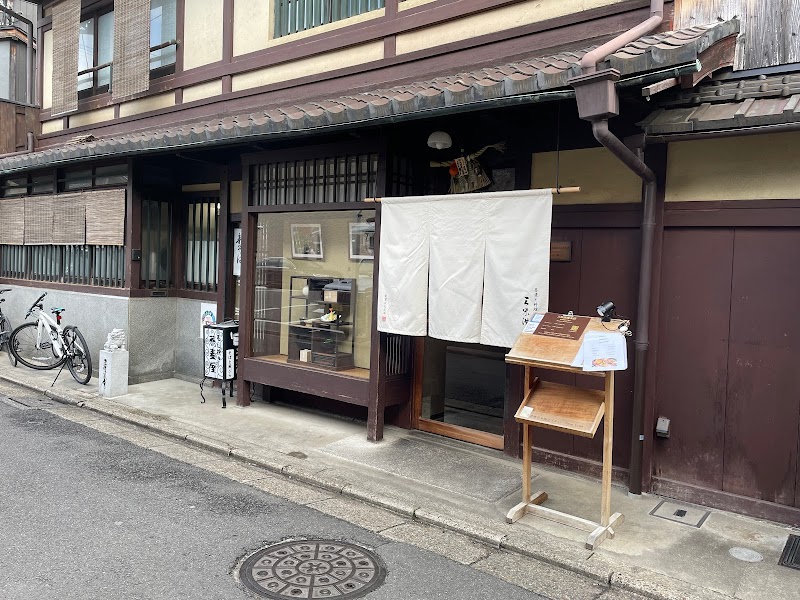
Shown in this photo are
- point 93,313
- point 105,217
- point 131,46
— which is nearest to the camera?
point 105,217

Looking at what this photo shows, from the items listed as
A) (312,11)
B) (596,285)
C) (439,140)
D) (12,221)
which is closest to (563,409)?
(596,285)

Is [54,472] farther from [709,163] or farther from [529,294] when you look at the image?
[709,163]

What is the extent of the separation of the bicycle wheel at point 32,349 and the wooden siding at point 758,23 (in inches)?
428

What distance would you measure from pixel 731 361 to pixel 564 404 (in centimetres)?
169

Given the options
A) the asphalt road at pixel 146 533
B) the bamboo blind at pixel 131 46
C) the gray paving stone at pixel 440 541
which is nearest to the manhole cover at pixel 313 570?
the asphalt road at pixel 146 533

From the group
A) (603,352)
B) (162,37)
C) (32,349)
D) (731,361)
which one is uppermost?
(162,37)

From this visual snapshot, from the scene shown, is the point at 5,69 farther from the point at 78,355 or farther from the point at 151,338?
the point at 151,338

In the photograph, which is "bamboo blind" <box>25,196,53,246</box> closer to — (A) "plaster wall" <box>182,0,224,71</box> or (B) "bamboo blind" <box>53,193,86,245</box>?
(B) "bamboo blind" <box>53,193,86,245</box>

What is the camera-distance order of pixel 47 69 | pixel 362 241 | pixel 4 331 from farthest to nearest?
1. pixel 47 69
2. pixel 4 331
3. pixel 362 241

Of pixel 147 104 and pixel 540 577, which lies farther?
pixel 147 104

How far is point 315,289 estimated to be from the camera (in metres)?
8.84

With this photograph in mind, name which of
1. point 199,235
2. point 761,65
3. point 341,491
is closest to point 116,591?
point 341,491

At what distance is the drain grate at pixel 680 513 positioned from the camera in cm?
548

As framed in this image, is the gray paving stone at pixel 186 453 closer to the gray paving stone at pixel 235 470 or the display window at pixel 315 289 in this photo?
the gray paving stone at pixel 235 470
